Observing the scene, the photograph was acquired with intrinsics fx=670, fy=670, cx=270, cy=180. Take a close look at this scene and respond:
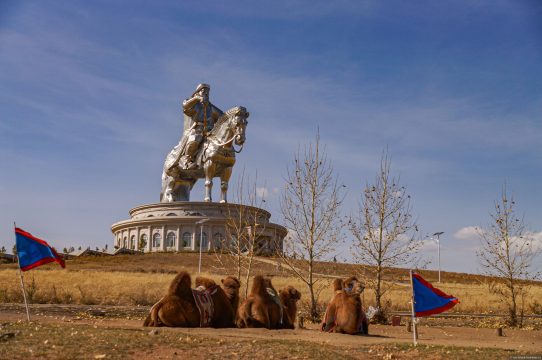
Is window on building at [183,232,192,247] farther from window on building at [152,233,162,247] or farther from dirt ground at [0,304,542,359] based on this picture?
dirt ground at [0,304,542,359]

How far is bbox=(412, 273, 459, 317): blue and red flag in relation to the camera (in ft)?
40.7

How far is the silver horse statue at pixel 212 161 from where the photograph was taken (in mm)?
61094

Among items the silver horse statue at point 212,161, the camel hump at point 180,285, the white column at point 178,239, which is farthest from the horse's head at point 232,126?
the camel hump at point 180,285

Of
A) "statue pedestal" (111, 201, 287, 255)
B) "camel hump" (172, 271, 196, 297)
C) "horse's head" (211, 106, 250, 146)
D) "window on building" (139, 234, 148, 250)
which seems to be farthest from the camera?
"window on building" (139, 234, 148, 250)

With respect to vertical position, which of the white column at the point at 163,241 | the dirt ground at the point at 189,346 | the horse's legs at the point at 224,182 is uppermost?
the horse's legs at the point at 224,182

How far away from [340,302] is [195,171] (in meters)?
54.9

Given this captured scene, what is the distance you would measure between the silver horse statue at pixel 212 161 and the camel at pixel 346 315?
4577cm

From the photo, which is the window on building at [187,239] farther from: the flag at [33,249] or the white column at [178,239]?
the flag at [33,249]

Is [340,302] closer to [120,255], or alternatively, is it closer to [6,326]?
[6,326]

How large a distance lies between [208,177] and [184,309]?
176ft

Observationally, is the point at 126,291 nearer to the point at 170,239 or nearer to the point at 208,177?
the point at 208,177

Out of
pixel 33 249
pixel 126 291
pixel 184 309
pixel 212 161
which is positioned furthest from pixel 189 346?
pixel 212 161

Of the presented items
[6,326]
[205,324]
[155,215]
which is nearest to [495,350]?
[205,324]

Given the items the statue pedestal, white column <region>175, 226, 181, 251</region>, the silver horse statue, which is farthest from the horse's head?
white column <region>175, 226, 181, 251</region>
